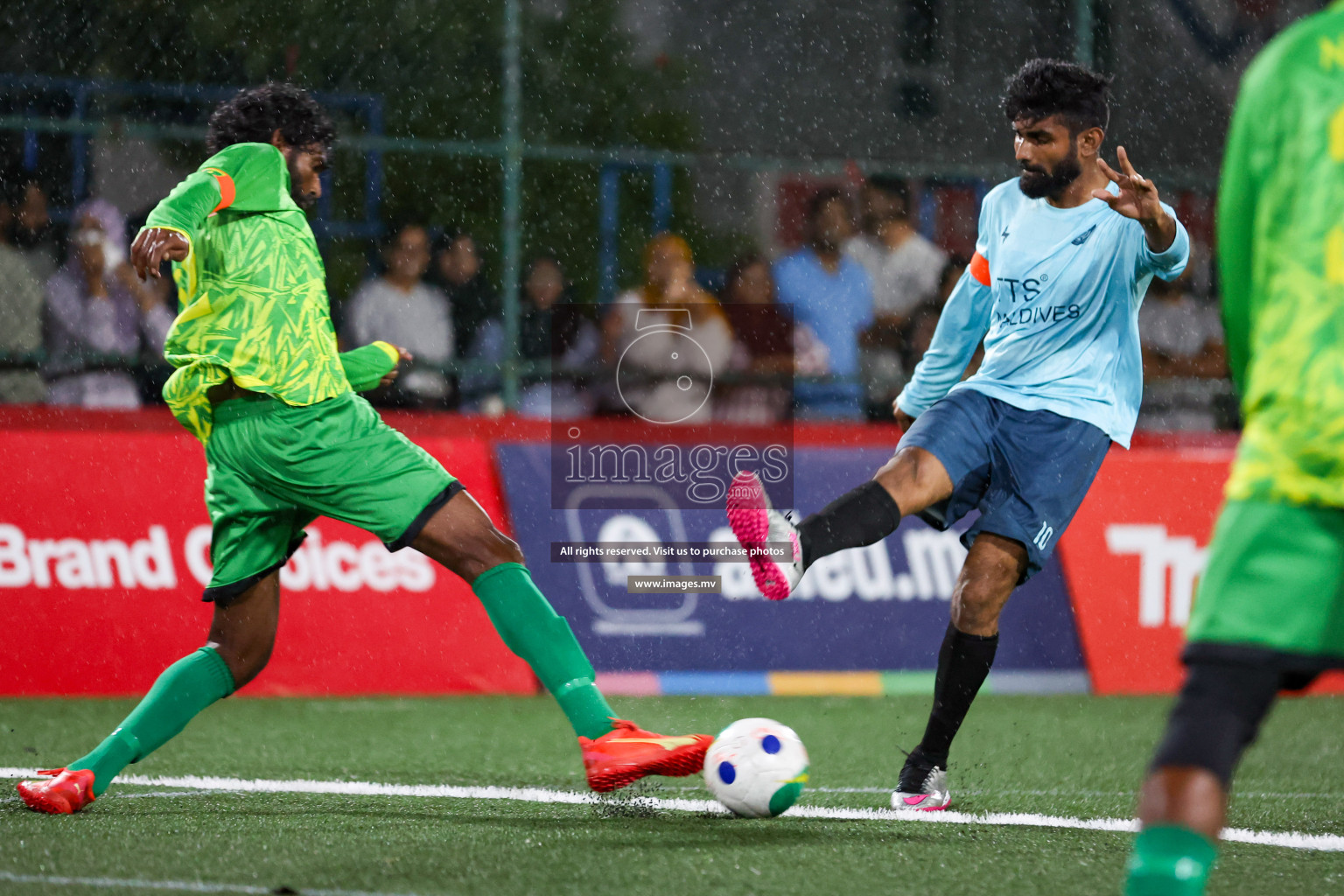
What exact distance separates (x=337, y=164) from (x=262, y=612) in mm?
5722

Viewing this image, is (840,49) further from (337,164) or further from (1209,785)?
(1209,785)

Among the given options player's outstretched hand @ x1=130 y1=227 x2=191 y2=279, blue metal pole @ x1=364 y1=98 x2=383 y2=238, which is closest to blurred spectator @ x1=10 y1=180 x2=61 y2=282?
blue metal pole @ x1=364 y1=98 x2=383 y2=238

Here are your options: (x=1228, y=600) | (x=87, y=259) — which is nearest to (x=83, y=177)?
(x=87, y=259)

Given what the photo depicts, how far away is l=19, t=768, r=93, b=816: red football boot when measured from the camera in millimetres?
4234

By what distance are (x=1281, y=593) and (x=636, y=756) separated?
2130 millimetres

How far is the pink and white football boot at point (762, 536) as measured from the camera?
12.8ft

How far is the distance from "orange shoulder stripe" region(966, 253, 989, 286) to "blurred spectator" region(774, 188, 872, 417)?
4.92 m

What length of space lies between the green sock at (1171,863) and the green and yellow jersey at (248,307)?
2746 millimetres

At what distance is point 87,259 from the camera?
8.92m

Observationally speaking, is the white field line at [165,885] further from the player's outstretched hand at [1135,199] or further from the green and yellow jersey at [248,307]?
the player's outstretched hand at [1135,199]

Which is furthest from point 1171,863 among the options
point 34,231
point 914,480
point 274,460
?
point 34,231

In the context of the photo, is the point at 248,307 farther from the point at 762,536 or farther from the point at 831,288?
the point at 831,288

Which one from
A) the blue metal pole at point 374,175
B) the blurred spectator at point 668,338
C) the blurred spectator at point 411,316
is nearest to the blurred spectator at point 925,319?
the blurred spectator at point 668,338

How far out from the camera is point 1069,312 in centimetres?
461
